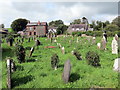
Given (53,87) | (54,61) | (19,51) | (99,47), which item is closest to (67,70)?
(53,87)

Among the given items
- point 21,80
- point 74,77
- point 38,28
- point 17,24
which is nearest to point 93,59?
point 74,77

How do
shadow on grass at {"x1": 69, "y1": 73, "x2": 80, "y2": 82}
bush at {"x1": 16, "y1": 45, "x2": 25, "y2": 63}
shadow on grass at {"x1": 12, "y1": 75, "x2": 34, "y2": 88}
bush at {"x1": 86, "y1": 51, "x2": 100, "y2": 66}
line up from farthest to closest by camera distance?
bush at {"x1": 16, "y1": 45, "x2": 25, "y2": 63} < bush at {"x1": 86, "y1": 51, "x2": 100, "y2": 66} < shadow on grass at {"x1": 69, "y1": 73, "x2": 80, "y2": 82} < shadow on grass at {"x1": 12, "y1": 75, "x2": 34, "y2": 88}

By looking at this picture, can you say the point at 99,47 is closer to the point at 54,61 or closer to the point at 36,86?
the point at 54,61

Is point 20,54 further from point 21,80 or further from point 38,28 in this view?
point 38,28

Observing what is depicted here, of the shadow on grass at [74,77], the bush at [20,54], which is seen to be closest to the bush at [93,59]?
the shadow on grass at [74,77]

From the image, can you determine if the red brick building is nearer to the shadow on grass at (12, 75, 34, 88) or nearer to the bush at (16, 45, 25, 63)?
the bush at (16, 45, 25, 63)

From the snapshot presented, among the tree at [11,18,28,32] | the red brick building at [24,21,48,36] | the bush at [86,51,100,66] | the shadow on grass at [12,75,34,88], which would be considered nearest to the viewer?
the shadow on grass at [12,75,34,88]

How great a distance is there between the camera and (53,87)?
27.0 feet

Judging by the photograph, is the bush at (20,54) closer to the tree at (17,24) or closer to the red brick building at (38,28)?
the red brick building at (38,28)

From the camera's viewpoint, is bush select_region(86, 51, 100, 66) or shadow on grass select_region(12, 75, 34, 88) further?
bush select_region(86, 51, 100, 66)

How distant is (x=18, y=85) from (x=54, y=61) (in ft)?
9.91

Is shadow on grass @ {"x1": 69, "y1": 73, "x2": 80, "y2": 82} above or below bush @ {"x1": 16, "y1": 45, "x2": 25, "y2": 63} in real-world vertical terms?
below

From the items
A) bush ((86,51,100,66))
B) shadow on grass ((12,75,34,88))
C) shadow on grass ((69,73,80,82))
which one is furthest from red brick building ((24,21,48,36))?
shadow on grass ((69,73,80,82))

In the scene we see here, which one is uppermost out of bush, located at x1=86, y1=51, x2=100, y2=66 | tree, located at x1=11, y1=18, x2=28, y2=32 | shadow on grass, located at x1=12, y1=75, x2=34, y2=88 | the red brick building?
tree, located at x1=11, y1=18, x2=28, y2=32
